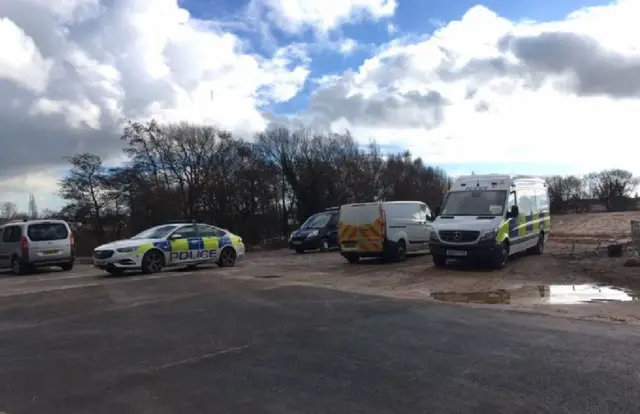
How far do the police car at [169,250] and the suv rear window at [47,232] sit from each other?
392 cm

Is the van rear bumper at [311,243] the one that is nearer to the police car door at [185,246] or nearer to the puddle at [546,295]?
the police car door at [185,246]

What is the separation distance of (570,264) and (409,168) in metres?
73.7

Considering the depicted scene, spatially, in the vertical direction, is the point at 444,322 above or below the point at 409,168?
below

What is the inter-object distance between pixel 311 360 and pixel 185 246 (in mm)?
12050

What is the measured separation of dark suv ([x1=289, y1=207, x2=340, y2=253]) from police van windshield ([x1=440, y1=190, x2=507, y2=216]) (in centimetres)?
1027

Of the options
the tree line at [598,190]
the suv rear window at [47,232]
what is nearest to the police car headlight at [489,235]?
the suv rear window at [47,232]

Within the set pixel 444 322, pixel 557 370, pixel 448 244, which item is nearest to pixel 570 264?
pixel 448 244

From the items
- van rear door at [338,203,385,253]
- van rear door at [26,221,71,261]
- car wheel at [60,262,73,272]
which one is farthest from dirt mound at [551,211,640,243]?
van rear door at [26,221,71,261]

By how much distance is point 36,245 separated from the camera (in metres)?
19.7

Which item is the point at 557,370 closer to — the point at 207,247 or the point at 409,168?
the point at 207,247

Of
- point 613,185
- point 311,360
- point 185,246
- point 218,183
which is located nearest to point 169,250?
point 185,246

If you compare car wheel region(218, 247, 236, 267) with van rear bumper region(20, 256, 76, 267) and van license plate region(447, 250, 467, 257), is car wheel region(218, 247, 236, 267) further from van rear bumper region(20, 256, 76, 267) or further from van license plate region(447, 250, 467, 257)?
van license plate region(447, 250, 467, 257)

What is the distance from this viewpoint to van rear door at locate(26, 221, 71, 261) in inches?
776

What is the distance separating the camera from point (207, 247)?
60.7 feet
